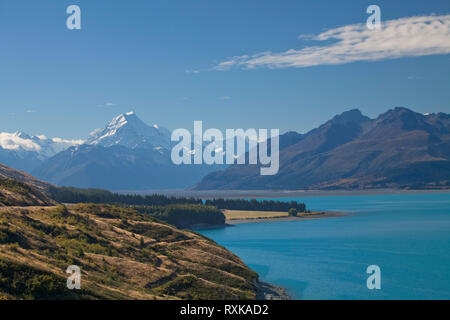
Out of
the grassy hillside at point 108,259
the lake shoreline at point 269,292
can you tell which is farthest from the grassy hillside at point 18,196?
the lake shoreline at point 269,292

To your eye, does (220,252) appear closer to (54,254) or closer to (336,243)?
(54,254)

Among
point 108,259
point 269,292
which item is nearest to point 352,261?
point 269,292

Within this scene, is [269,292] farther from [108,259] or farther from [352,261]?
[352,261]

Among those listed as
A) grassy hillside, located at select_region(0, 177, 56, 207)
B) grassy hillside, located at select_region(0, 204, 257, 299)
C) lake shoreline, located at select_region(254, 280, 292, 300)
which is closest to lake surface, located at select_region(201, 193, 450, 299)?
lake shoreline, located at select_region(254, 280, 292, 300)

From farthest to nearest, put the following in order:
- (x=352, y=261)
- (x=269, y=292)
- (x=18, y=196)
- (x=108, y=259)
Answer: (x=352, y=261) → (x=18, y=196) → (x=269, y=292) → (x=108, y=259)

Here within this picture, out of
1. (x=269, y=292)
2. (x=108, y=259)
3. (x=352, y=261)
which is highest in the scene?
(x=108, y=259)

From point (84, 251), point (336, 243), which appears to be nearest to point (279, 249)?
point (336, 243)

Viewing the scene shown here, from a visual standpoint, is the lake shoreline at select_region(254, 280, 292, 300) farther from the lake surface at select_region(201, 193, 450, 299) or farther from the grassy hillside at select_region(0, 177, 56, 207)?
the grassy hillside at select_region(0, 177, 56, 207)
